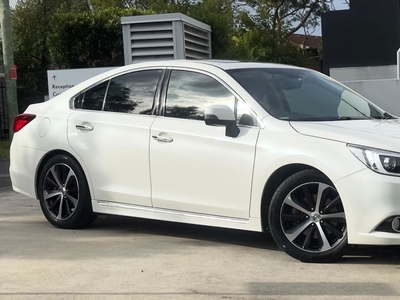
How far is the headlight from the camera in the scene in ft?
16.6

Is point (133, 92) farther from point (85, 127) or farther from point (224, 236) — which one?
point (224, 236)

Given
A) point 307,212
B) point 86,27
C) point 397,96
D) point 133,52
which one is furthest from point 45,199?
point 86,27

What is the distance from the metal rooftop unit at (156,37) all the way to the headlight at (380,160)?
27.9 ft

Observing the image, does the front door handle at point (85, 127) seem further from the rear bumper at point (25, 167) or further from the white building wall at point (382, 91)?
the white building wall at point (382, 91)

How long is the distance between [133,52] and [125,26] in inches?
19.9

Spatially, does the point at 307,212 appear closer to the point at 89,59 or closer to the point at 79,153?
the point at 79,153

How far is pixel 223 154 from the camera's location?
585 centimetres

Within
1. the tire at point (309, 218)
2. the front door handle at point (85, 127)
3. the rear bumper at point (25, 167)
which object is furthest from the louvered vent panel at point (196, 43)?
the tire at point (309, 218)

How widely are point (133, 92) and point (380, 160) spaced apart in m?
2.59

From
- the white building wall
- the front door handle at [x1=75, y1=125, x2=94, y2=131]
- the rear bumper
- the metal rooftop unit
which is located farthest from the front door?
the metal rooftop unit

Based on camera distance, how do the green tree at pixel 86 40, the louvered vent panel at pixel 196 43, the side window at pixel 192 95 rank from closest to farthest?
1. the side window at pixel 192 95
2. the louvered vent panel at pixel 196 43
3. the green tree at pixel 86 40

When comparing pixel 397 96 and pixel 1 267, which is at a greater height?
→ pixel 397 96

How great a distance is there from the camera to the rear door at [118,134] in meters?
6.45

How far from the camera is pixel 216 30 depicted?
2106cm
